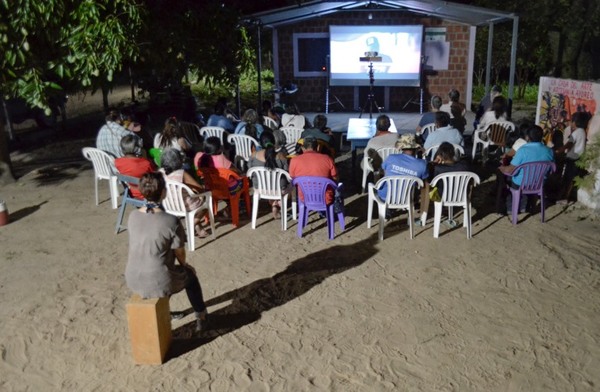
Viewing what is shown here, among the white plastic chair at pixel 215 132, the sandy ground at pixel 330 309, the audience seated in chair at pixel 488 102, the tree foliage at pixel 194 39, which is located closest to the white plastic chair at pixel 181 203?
the sandy ground at pixel 330 309

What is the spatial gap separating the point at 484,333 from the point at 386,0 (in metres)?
10.3

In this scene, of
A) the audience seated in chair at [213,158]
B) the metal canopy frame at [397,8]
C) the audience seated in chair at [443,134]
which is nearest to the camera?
the audience seated in chair at [213,158]

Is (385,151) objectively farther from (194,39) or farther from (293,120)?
(194,39)

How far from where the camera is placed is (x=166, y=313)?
401cm

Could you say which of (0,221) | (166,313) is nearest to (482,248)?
(166,313)

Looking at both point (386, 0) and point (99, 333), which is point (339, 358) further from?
point (386, 0)

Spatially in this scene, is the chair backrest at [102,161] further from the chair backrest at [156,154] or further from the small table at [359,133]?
the small table at [359,133]

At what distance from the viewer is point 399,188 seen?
5.97 metres

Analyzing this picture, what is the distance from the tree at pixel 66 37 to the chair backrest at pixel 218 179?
4.76 feet

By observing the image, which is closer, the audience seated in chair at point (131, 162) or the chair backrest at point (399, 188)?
the chair backrest at point (399, 188)

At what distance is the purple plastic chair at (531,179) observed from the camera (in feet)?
20.7

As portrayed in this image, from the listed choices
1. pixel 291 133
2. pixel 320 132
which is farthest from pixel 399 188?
pixel 291 133

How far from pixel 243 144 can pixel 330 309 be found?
3.89m

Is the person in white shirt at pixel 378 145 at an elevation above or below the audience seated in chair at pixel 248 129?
below
